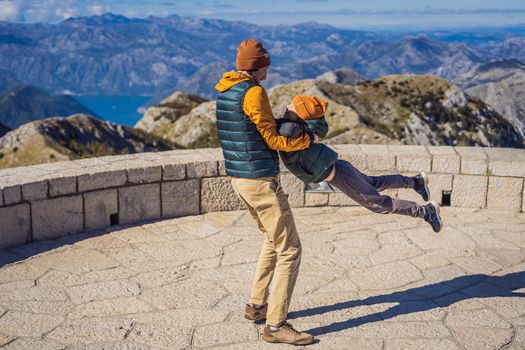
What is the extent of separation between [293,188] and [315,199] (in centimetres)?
33

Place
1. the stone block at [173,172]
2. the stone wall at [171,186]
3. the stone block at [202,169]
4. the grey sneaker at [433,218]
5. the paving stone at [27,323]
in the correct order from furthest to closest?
1. the stone block at [202,169]
2. the stone block at [173,172]
3. the stone wall at [171,186]
4. the grey sneaker at [433,218]
5. the paving stone at [27,323]

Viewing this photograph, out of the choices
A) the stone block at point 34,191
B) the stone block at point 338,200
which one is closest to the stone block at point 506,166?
the stone block at point 338,200

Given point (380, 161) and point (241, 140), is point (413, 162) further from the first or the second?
point (241, 140)

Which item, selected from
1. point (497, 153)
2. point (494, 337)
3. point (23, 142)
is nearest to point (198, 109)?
point (23, 142)

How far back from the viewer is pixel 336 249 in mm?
6539

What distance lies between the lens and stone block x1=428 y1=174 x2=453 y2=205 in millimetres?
7934

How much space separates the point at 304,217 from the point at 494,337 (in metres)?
3.30

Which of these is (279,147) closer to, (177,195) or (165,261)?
(165,261)

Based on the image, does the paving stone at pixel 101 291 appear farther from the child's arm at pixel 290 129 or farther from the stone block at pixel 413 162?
the stone block at pixel 413 162

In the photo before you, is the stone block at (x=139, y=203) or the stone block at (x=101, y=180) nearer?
the stone block at (x=101, y=180)

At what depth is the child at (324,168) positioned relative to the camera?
423 cm

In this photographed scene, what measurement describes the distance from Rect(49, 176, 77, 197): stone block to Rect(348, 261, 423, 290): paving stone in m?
2.99

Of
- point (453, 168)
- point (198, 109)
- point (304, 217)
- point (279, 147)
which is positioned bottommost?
point (198, 109)

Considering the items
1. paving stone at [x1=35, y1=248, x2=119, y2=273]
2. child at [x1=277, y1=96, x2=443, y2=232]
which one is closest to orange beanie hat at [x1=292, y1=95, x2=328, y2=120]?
child at [x1=277, y1=96, x2=443, y2=232]
